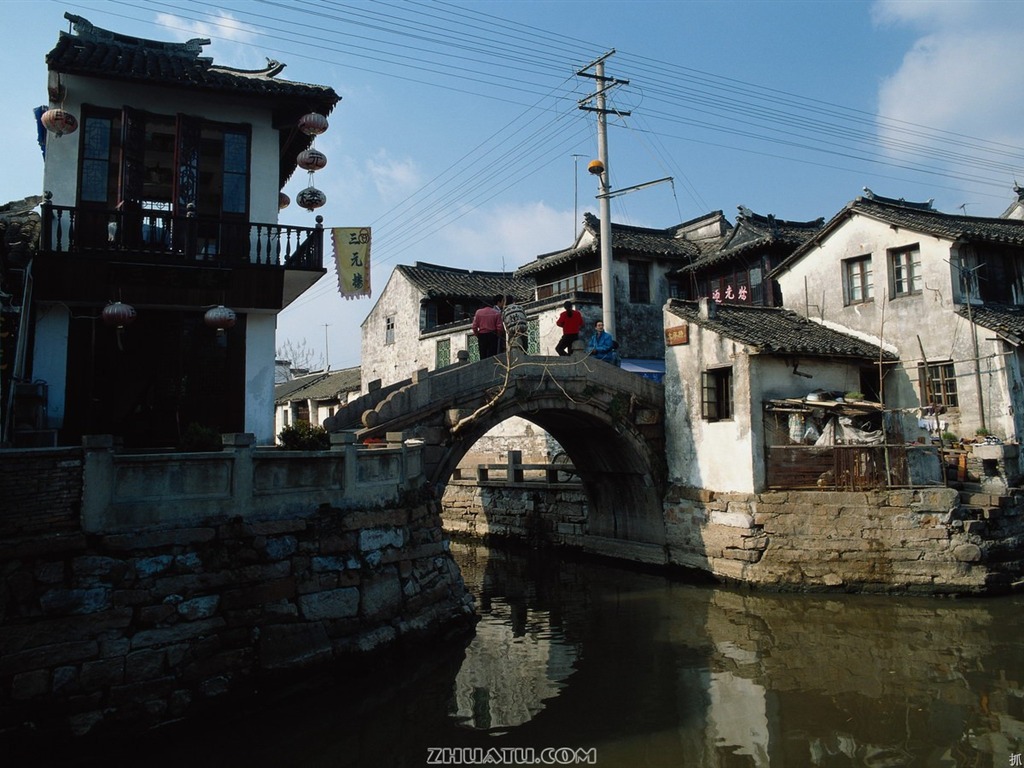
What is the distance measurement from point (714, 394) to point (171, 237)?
10.9 meters

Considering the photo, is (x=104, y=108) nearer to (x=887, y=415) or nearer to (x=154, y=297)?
(x=154, y=297)

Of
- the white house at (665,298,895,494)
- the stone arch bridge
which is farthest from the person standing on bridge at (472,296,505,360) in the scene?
the white house at (665,298,895,494)

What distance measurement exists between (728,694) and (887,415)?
9351 mm

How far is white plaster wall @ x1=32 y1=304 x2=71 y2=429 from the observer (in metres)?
9.95

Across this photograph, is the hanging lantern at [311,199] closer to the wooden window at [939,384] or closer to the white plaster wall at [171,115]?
the white plaster wall at [171,115]

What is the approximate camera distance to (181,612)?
24.8 feet

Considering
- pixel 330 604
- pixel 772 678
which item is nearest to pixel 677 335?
pixel 772 678

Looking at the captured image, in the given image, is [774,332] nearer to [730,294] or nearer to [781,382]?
[781,382]

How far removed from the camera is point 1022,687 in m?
8.77

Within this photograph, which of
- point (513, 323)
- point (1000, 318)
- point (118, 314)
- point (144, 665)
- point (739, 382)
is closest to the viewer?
point (144, 665)

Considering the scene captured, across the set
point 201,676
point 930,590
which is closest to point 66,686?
point 201,676

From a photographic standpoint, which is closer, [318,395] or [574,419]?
[574,419]

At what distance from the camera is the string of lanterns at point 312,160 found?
10914 mm

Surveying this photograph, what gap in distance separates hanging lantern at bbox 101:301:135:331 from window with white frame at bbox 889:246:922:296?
1564cm
